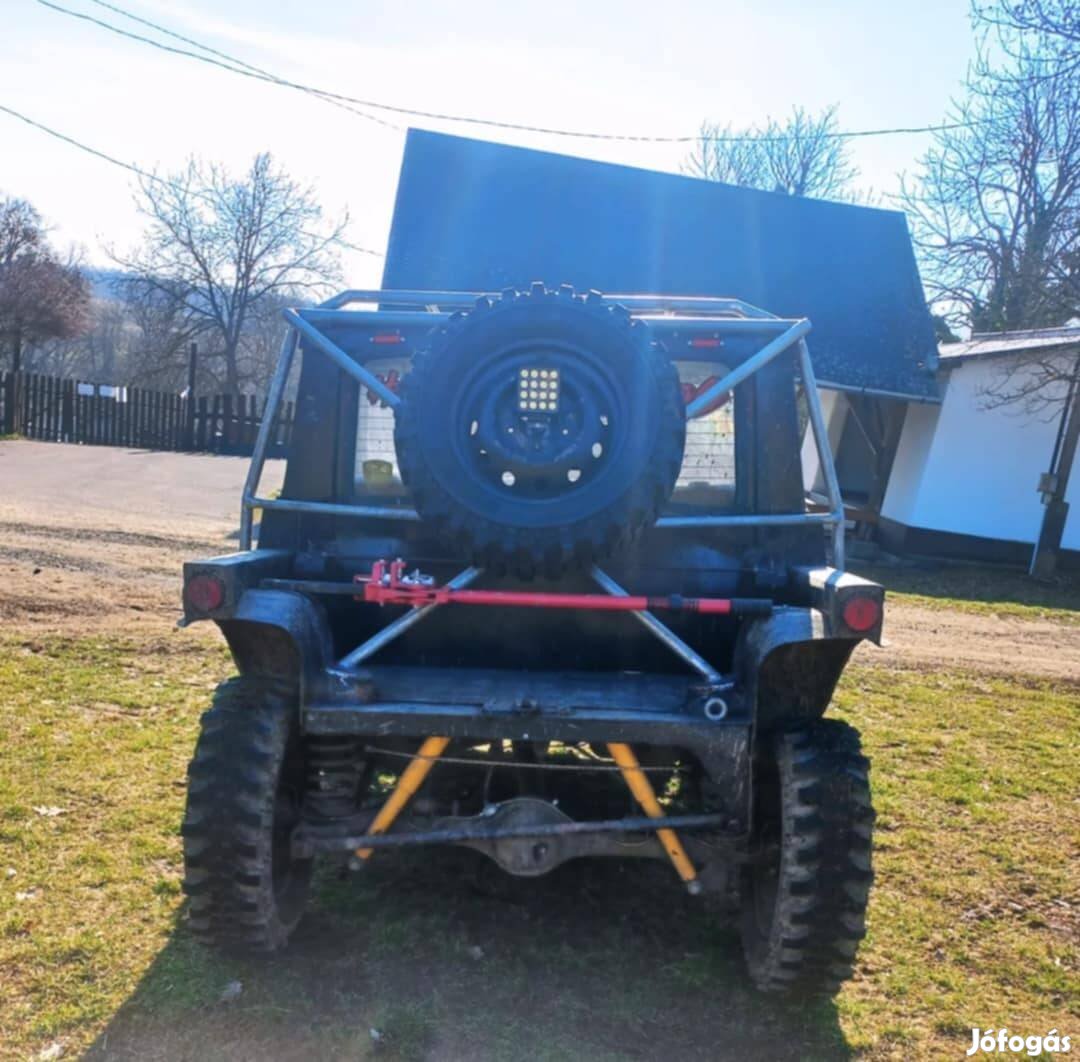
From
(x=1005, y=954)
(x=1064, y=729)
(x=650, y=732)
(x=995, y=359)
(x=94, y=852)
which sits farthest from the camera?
(x=995, y=359)

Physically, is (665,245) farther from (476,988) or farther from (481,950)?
(476,988)

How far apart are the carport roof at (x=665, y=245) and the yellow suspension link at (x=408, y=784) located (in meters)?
11.4

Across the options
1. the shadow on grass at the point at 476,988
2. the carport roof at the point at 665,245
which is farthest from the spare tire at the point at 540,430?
the carport roof at the point at 665,245

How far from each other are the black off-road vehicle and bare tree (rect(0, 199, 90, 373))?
2785cm

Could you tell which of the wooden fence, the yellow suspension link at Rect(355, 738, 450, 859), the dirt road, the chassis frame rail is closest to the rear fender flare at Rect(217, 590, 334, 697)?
the yellow suspension link at Rect(355, 738, 450, 859)

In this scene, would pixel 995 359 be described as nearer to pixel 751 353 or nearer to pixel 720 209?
pixel 720 209

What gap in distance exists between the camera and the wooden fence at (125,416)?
25625 millimetres

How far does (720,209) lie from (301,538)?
1601cm

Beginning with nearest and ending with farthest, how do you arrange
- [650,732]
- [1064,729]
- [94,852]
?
[650,732]
[94,852]
[1064,729]

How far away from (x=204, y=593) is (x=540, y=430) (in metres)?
1.17

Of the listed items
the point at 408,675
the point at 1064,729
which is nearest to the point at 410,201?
the point at 1064,729

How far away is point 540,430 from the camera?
10.4ft

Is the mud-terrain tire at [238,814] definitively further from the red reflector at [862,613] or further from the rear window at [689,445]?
the red reflector at [862,613]

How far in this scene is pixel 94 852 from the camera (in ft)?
13.0
